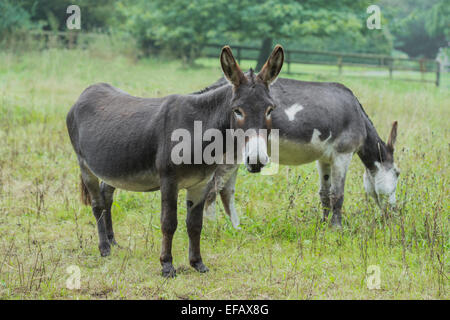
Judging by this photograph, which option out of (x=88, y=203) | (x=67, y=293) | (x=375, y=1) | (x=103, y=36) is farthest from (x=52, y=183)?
(x=375, y=1)

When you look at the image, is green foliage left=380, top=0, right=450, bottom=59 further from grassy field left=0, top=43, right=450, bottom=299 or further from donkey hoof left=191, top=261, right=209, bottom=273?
donkey hoof left=191, top=261, right=209, bottom=273

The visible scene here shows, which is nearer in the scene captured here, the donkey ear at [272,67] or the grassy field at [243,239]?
the donkey ear at [272,67]

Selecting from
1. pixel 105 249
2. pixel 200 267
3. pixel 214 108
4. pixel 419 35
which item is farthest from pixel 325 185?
pixel 419 35

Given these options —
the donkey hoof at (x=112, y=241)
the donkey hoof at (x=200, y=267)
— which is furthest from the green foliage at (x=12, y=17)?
the donkey hoof at (x=200, y=267)

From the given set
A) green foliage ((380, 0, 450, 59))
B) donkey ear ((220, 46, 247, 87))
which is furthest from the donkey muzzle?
green foliage ((380, 0, 450, 59))

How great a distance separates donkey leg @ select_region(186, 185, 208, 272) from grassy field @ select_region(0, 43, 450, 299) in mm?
107

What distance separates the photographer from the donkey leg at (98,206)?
4898mm

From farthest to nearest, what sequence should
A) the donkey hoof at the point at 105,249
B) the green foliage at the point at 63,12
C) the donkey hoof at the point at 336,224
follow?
1. the green foliage at the point at 63,12
2. the donkey hoof at the point at 336,224
3. the donkey hoof at the point at 105,249

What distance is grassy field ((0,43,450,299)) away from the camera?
4098 millimetres

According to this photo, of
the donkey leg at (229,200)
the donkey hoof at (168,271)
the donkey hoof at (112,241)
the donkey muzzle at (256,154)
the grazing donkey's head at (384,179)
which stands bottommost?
the donkey hoof at (112,241)

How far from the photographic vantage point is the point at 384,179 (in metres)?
5.77

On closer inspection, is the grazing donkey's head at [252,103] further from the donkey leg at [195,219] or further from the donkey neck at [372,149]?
the donkey neck at [372,149]

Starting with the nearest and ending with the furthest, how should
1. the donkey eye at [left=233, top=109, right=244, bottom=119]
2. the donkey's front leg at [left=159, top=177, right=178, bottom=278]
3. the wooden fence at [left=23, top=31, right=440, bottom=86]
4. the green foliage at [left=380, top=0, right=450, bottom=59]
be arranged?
the donkey eye at [left=233, top=109, right=244, bottom=119]
the donkey's front leg at [left=159, top=177, right=178, bottom=278]
the wooden fence at [left=23, top=31, right=440, bottom=86]
the green foliage at [left=380, top=0, right=450, bottom=59]

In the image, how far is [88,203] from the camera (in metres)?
5.57
